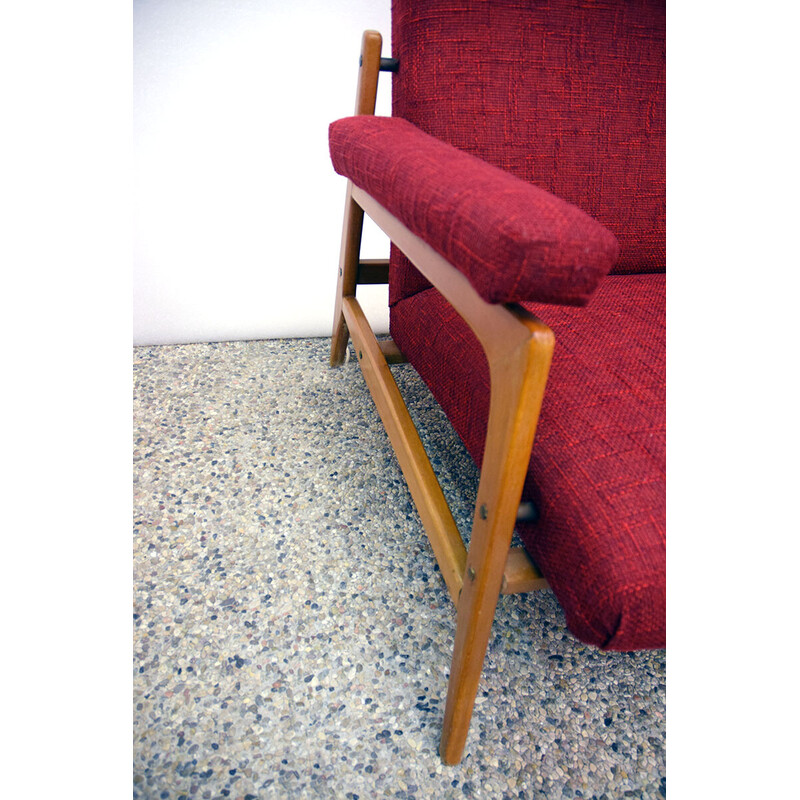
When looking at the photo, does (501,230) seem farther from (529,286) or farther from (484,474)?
(484,474)

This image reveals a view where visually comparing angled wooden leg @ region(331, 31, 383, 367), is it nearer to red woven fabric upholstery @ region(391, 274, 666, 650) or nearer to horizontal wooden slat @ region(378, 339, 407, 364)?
horizontal wooden slat @ region(378, 339, 407, 364)

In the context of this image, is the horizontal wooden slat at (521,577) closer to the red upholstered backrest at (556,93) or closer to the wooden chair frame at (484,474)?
the wooden chair frame at (484,474)

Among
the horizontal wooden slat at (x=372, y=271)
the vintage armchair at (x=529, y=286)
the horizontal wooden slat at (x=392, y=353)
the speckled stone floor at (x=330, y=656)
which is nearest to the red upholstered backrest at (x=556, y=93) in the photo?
the vintage armchair at (x=529, y=286)

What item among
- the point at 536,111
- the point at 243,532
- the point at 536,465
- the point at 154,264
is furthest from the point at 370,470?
the point at 154,264

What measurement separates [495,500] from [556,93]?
737 millimetres

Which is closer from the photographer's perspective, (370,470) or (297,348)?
(370,470)

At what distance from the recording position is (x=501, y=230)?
0.45m

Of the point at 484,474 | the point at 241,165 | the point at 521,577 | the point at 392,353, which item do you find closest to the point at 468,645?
the point at 521,577

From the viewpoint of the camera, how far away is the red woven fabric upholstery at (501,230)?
439mm

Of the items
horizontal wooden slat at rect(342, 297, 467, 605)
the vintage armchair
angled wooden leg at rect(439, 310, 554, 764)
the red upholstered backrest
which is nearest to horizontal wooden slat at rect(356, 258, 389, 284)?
the vintage armchair
